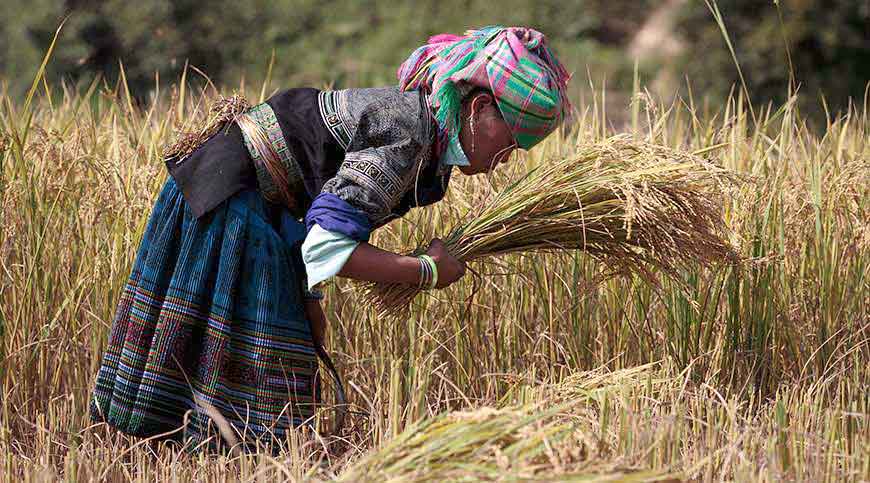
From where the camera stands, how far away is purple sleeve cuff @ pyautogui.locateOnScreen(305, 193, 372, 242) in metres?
1.92

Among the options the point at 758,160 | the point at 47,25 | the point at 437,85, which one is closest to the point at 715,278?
the point at 758,160

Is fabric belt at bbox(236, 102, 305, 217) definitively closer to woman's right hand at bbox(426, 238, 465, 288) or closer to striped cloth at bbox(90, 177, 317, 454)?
striped cloth at bbox(90, 177, 317, 454)

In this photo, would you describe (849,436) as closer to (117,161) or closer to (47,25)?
(117,161)

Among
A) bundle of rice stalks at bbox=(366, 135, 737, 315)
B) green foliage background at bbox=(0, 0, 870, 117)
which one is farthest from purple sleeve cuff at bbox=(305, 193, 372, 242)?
green foliage background at bbox=(0, 0, 870, 117)

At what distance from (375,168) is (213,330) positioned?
1.61 feet

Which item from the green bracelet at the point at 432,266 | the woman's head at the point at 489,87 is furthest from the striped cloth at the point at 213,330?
the woman's head at the point at 489,87

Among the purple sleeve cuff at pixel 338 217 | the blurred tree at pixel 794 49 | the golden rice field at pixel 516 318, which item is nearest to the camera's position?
the purple sleeve cuff at pixel 338 217

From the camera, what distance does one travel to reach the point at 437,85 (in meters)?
2.04

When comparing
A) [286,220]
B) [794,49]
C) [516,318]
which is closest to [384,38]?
[794,49]

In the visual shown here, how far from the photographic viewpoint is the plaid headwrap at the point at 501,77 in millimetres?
2020

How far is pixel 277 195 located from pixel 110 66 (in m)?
7.93

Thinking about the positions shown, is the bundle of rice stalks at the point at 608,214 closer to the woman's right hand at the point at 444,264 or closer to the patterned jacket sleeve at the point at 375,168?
the woman's right hand at the point at 444,264

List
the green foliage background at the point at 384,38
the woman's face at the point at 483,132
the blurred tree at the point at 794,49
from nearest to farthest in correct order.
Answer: the woman's face at the point at 483,132, the blurred tree at the point at 794,49, the green foliage background at the point at 384,38

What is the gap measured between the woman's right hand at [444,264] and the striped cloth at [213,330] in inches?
10.7
